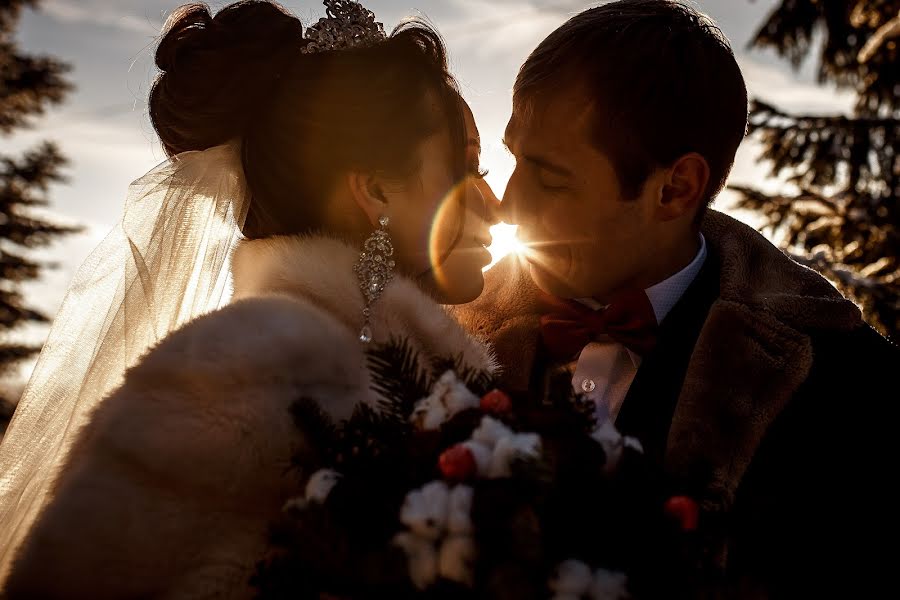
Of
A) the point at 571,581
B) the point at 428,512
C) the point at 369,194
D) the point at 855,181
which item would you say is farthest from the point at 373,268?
the point at 855,181

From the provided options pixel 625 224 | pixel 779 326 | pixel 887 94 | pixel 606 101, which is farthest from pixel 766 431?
pixel 887 94

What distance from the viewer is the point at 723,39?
3.22m

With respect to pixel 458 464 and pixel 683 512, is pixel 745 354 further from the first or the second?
pixel 458 464

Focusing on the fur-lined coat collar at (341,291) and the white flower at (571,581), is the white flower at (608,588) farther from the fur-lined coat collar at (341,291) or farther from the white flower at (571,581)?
the fur-lined coat collar at (341,291)

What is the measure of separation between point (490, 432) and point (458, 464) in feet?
0.29

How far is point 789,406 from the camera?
2.46 metres

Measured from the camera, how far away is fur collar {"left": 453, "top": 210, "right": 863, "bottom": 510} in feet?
7.73

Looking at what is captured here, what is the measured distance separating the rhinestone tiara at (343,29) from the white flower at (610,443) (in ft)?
5.38

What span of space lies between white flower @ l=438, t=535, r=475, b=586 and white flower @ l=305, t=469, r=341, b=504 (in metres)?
0.26

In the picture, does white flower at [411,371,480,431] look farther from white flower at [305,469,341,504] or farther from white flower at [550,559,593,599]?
white flower at [550,559,593,599]

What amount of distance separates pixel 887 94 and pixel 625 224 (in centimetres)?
541

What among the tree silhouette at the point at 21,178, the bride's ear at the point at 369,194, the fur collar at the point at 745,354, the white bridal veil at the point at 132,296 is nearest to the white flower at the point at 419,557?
the fur collar at the point at 745,354

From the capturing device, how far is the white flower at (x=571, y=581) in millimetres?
1194

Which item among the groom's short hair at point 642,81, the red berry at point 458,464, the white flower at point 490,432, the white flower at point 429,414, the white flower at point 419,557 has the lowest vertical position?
the white flower at point 419,557
